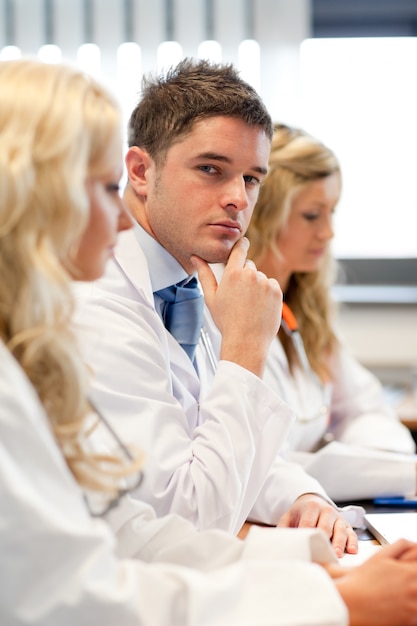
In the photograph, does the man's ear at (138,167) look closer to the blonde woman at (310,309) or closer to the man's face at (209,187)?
the man's face at (209,187)

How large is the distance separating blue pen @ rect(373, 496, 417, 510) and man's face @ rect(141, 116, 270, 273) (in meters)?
0.58

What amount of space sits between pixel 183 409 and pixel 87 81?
2.29 feet

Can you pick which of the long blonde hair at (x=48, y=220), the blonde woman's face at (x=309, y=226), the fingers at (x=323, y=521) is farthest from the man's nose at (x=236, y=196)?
the blonde woman's face at (x=309, y=226)

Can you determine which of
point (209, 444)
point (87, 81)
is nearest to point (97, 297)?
point (209, 444)

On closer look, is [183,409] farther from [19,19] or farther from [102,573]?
[19,19]

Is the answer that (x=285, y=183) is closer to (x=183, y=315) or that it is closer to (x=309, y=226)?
(x=309, y=226)

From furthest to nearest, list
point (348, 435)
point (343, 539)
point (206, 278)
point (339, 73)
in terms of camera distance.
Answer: point (339, 73), point (348, 435), point (206, 278), point (343, 539)

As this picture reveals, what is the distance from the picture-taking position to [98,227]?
1021mm

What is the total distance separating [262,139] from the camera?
5.54ft

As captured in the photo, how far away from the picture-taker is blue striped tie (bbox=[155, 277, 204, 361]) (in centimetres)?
166

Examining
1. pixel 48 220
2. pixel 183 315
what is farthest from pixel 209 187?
pixel 48 220

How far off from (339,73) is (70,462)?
2986 mm

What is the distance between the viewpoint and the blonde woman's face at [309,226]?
2426 mm

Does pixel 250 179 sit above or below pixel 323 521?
Result: above
